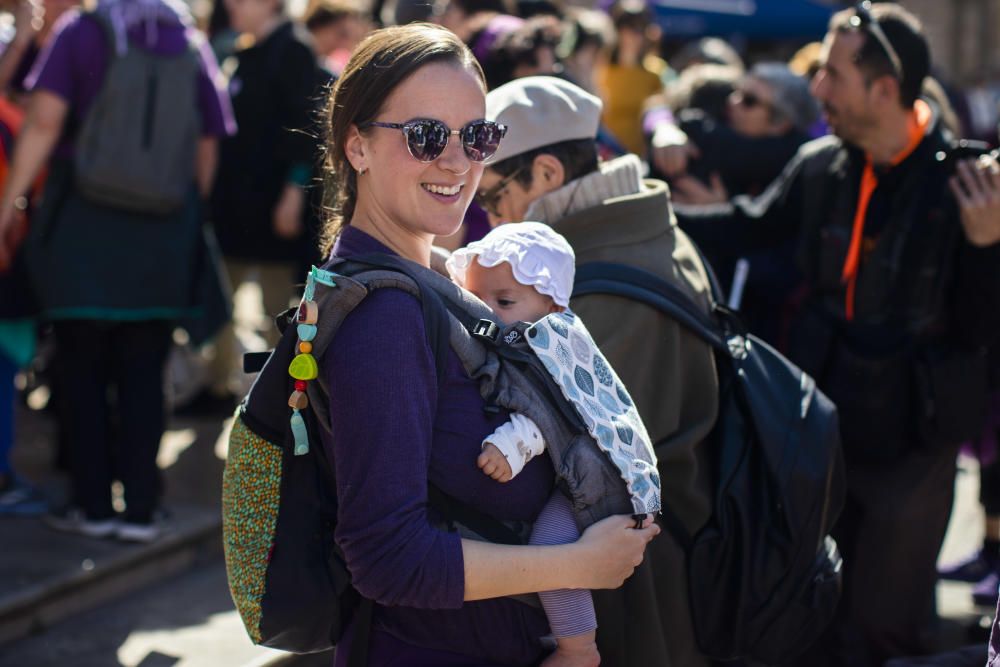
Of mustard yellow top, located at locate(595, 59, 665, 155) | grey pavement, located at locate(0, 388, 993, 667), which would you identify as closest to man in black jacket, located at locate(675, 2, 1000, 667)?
grey pavement, located at locate(0, 388, 993, 667)

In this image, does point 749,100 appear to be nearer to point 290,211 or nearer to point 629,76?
point 290,211

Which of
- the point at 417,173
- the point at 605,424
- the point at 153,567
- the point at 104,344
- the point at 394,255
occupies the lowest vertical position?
the point at 153,567

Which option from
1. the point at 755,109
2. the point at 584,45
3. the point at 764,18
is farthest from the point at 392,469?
the point at 764,18

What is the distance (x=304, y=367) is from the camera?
1.93 metres

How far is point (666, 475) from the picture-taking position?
2.67 m

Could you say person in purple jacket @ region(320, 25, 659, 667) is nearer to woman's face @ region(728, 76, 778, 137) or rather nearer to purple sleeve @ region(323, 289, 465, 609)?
purple sleeve @ region(323, 289, 465, 609)

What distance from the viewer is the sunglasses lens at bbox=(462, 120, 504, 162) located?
2129 mm

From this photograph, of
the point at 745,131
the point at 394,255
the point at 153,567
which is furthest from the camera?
the point at 745,131

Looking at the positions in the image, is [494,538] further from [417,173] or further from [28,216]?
[28,216]

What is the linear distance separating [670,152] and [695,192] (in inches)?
8.1

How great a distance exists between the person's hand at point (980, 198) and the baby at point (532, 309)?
166cm

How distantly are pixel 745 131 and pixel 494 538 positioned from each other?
3.65 m

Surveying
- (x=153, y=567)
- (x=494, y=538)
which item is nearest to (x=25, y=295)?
(x=153, y=567)

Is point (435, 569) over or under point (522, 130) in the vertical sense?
under
